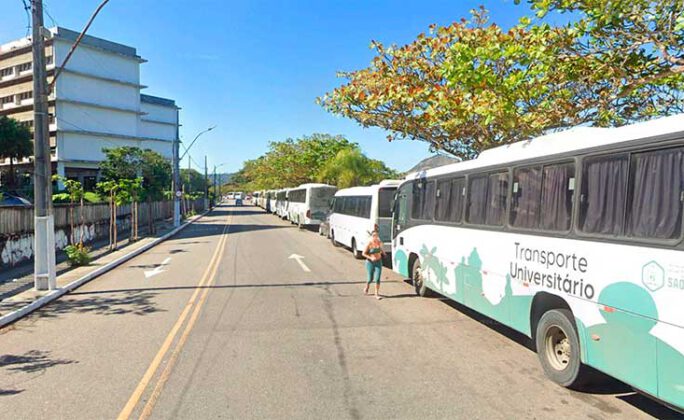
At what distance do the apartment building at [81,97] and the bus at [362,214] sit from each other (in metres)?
58.7

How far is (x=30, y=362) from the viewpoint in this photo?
675 centimetres

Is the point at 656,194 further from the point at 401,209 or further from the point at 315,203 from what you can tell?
the point at 315,203

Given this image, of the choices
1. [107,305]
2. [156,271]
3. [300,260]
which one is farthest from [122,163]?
[107,305]

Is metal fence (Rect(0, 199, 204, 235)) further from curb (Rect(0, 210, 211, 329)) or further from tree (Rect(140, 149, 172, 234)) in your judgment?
curb (Rect(0, 210, 211, 329))

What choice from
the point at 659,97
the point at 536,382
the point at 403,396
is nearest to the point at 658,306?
the point at 536,382

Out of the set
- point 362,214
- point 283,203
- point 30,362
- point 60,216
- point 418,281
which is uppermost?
point 362,214

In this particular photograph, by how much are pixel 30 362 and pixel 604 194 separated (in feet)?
24.0

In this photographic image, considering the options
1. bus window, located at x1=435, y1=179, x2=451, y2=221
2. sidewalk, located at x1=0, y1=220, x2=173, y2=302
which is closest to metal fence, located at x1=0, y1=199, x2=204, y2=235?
sidewalk, located at x1=0, y1=220, x2=173, y2=302

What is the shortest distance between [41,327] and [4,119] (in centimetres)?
5655

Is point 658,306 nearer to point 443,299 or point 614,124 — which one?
point 443,299

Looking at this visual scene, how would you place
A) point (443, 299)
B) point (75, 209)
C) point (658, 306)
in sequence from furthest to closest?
point (75, 209) < point (443, 299) < point (658, 306)

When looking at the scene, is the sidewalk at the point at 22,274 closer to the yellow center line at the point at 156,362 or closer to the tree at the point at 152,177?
the yellow center line at the point at 156,362

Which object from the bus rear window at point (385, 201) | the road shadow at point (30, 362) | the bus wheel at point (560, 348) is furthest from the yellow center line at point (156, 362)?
the bus rear window at point (385, 201)

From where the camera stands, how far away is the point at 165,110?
11062cm
